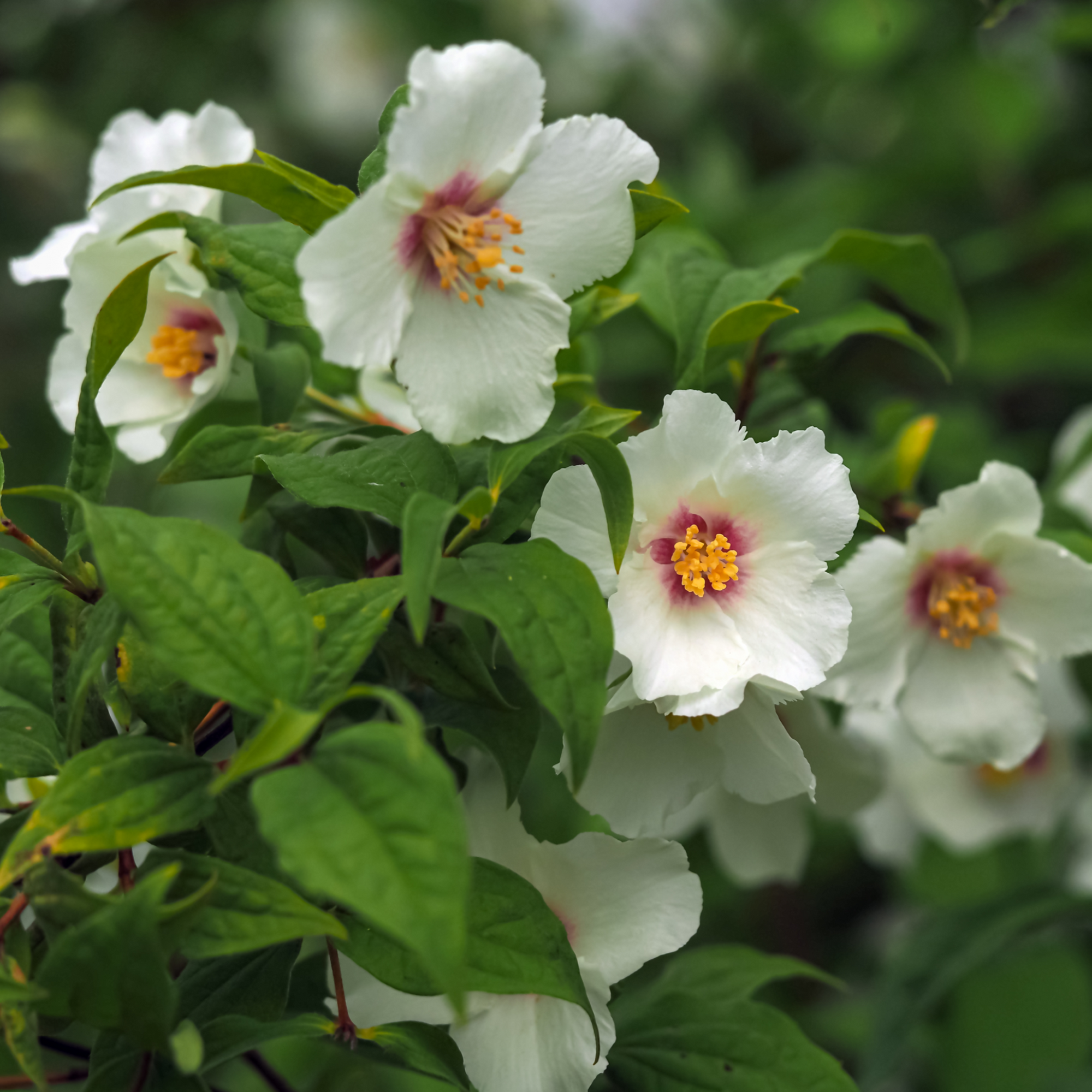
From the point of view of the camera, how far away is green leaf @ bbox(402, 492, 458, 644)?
569 mm

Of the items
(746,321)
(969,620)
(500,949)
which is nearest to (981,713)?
(969,620)

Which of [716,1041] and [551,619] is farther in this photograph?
[716,1041]

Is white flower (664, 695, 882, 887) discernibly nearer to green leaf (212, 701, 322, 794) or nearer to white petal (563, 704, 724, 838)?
white petal (563, 704, 724, 838)

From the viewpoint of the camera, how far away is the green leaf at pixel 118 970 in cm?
56

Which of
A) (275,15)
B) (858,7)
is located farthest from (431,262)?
(275,15)

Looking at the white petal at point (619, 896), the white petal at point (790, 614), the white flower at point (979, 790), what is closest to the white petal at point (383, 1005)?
the white petal at point (619, 896)

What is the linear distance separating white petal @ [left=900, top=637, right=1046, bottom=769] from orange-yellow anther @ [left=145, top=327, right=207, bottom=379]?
2.05ft

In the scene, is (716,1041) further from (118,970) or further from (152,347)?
(152,347)

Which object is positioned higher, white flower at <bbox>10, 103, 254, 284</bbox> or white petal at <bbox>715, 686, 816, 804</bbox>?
white flower at <bbox>10, 103, 254, 284</bbox>

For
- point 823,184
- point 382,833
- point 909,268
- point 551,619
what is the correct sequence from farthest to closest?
point 823,184 → point 909,268 → point 551,619 → point 382,833

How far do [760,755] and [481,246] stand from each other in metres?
0.38

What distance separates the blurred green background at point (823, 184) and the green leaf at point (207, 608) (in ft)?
2.40

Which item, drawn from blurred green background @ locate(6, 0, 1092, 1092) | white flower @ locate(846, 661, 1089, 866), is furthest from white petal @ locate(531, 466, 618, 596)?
white flower @ locate(846, 661, 1089, 866)

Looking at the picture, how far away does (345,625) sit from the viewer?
25.6 inches
